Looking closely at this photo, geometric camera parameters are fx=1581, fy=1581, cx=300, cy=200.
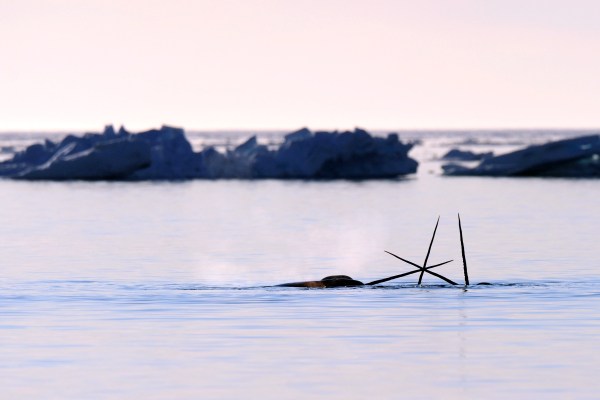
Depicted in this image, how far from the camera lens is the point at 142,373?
57.3 ft

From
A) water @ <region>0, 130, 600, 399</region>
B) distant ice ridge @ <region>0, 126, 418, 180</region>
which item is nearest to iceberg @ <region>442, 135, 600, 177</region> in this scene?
distant ice ridge @ <region>0, 126, 418, 180</region>

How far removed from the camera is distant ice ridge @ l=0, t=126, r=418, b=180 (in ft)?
234

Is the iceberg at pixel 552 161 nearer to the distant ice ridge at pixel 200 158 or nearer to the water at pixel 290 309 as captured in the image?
the distant ice ridge at pixel 200 158

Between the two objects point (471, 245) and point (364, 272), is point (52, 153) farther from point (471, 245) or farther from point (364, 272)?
point (364, 272)

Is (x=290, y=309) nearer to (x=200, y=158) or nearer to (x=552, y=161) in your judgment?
(x=200, y=158)

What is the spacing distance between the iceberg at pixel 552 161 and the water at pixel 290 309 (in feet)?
71.8

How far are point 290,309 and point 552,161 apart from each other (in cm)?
5184

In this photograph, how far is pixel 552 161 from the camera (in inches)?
2913

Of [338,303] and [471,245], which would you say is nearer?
[338,303]

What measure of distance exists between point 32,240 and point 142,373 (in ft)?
75.9

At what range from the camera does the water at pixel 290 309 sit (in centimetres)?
1694

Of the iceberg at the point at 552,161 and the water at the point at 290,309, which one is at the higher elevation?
the iceberg at the point at 552,161

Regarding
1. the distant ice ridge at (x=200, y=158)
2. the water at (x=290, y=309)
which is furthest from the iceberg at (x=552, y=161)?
the water at (x=290, y=309)

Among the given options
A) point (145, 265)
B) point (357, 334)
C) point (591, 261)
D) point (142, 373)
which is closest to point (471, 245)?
point (591, 261)
